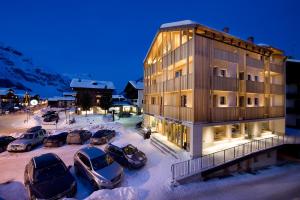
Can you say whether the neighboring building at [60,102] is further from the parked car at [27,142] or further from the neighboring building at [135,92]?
the parked car at [27,142]

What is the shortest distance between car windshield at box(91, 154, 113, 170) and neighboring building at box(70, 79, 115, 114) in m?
30.2

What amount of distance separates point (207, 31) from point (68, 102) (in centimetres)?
6645

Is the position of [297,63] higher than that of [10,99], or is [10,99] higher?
[297,63]

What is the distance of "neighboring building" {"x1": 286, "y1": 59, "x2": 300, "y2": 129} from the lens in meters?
28.1

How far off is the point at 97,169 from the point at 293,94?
3377cm

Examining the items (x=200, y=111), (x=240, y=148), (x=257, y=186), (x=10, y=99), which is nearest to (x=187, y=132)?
(x=200, y=111)

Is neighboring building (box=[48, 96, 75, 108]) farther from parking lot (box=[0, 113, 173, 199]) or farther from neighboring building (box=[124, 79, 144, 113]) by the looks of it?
parking lot (box=[0, 113, 173, 199])

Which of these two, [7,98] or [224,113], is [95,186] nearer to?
[224,113]

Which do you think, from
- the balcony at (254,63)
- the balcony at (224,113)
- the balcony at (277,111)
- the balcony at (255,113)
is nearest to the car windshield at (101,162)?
the balcony at (224,113)

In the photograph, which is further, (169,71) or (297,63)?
(297,63)

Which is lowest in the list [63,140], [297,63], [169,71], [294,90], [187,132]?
[63,140]

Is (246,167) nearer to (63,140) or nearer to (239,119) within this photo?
(239,119)

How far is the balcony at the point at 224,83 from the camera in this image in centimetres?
1620

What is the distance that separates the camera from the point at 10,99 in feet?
246
